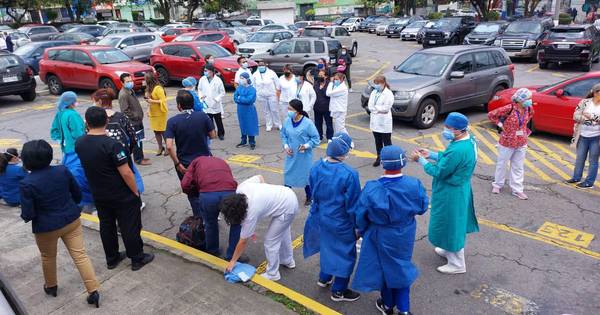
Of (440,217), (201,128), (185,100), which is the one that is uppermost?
(185,100)

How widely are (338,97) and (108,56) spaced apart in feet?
32.3

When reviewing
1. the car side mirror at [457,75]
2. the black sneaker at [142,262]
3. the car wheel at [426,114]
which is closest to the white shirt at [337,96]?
the car wheel at [426,114]

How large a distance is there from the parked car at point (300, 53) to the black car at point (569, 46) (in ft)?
27.6

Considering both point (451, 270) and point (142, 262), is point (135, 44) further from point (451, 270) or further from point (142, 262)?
point (451, 270)

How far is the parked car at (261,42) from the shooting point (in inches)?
792

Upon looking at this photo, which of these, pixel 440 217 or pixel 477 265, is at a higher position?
pixel 440 217

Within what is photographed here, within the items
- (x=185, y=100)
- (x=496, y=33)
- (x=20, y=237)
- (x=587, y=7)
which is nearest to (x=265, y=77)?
(x=185, y=100)

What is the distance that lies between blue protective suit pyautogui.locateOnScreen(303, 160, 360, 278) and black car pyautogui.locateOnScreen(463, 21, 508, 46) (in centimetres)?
1966

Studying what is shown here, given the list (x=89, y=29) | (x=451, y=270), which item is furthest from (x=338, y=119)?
(x=89, y=29)

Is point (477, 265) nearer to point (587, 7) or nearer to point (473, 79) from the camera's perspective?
point (473, 79)

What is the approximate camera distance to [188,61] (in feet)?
52.5

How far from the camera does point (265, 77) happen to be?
1022cm

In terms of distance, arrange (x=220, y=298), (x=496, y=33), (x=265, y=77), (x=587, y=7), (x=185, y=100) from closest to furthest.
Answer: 1. (x=220, y=298)
2. (x=185, y=100)
3. (x=265, y=77)
4. (x=496, y=33)
5. (x=587, y=7)

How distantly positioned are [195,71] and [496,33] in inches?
591
